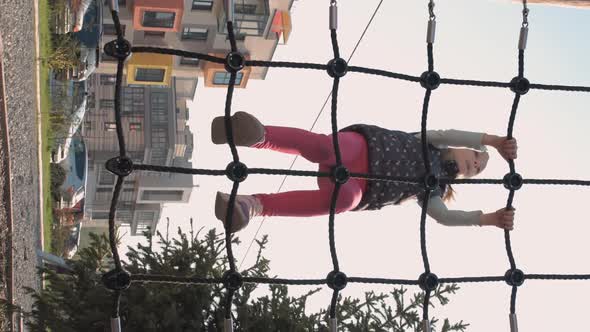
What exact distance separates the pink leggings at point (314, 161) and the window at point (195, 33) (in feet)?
38.2

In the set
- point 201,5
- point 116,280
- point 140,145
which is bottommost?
Answer: point 116,280

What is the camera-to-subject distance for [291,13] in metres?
13.2

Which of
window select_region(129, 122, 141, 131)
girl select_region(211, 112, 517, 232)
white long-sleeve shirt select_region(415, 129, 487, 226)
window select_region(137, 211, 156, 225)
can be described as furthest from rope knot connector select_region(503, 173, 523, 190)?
window select_region(137, 211, 156, 225)

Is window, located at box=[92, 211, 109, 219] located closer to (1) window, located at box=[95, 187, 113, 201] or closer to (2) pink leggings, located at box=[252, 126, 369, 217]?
(1) window, located at box=[95, 187, 113, 201]

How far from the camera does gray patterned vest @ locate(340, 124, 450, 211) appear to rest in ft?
9.60

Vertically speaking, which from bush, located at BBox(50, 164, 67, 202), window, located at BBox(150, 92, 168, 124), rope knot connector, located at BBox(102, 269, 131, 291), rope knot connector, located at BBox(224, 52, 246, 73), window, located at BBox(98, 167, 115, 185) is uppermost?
window, located at BBox(150, 92, 168, 124)

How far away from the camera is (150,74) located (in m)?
15.9

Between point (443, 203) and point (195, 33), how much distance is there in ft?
38.7

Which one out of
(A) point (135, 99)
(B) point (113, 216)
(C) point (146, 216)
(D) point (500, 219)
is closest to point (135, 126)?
(A) point (135, 99)

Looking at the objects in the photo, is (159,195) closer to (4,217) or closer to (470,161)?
(4,217)

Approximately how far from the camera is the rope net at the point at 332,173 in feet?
7.09

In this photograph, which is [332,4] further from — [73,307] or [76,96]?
[76,96]

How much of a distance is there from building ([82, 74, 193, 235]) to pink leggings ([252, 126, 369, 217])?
12667mm

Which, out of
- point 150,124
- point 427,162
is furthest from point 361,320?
point 150,124
